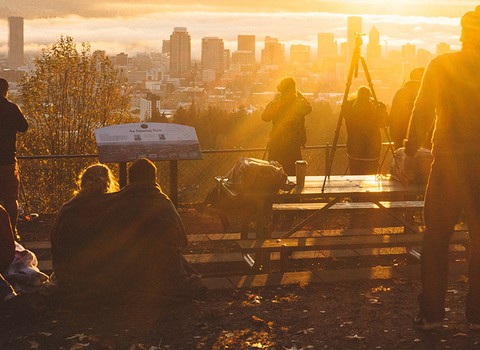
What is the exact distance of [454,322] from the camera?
5562mm

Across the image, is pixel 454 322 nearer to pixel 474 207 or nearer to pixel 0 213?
pixel 474 207

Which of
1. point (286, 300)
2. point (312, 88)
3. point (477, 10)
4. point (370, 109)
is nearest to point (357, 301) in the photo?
point (286, 300)

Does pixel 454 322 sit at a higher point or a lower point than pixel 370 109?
lower

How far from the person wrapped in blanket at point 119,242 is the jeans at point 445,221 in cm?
189

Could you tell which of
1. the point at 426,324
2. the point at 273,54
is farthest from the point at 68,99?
the point at 273,54

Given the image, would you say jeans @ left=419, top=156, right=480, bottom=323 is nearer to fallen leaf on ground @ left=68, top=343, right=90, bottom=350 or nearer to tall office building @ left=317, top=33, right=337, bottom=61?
fallen leaf on ground @ left=68, top=343, right=90, bottom=350

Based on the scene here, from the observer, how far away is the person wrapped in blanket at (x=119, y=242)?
6.15 metres

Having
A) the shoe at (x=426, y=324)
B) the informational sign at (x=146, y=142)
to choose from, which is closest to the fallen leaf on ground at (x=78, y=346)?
the shoe at (x=426, y=324)

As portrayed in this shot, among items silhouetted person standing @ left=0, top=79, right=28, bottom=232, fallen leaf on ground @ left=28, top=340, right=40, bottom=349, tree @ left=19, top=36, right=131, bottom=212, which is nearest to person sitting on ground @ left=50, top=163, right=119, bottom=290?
fallen leaf on ground @ left=28, top=340, right=40, bottom=349

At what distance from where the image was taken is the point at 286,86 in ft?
32.0

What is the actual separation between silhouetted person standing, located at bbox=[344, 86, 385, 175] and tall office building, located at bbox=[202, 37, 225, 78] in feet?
542

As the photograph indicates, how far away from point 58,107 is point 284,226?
29.5m

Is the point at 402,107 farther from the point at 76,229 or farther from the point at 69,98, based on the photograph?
the point at 69,98

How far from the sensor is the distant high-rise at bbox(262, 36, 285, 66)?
164 meters
